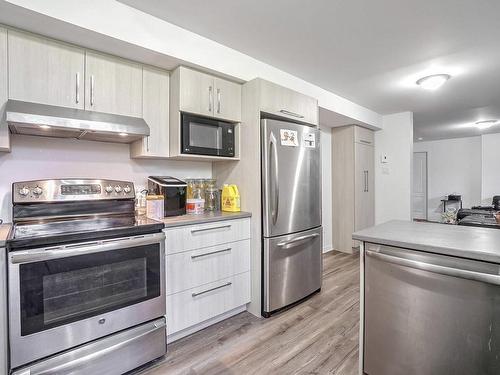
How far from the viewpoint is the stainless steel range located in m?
1.27

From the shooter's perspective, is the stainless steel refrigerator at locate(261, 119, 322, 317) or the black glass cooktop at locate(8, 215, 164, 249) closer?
the black glass cooktop at locate(8, 215, 164, 249)

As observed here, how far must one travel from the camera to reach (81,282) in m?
1.43

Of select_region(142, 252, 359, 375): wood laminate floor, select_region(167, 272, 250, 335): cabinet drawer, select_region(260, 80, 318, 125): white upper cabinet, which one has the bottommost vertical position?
select_region(142, 252, 359, 375): wood laminate floor

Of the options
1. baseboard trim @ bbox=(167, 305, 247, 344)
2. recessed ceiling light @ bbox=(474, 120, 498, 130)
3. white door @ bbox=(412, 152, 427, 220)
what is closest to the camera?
baseboard trim @ bbox=(167, 305, 247, 344)

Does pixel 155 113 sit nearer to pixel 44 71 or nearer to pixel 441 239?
pixel 44 71

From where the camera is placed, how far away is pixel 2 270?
122 cm

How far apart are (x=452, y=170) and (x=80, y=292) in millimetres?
9106

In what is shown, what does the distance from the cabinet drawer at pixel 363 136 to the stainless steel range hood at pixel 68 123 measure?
344 cm

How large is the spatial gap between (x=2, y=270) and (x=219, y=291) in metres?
1.35

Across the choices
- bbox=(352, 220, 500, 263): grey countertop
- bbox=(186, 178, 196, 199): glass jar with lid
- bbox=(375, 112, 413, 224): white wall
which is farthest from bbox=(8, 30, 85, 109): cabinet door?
bbox=(375, 112, 413, 224): white wall

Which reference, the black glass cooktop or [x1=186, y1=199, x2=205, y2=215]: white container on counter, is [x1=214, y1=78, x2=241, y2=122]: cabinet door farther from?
the black glass cooktop

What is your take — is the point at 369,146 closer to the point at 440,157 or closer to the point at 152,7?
the point at 152,7

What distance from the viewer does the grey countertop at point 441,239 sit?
1.10m

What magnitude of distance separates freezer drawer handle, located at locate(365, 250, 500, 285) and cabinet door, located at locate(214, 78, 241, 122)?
5.28 ft
